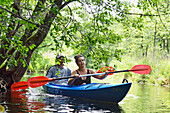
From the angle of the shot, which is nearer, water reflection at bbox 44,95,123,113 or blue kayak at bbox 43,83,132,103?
water reflection at bbox 44,95,123,113

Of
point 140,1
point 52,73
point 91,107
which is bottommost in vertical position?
point 91,107

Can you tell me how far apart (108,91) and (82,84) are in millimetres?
1304

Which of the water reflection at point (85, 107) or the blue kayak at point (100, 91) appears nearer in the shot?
the water reflection at point (85, 107)

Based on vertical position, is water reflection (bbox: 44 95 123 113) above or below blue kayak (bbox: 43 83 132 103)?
below

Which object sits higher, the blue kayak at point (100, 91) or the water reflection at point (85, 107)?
the blue kayak at point (100, 91)

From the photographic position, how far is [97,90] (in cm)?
623

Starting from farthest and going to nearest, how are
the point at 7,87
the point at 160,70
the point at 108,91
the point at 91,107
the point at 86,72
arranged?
the point at 160,70 → the point at 7,87 → the point at 86,72 → the point at 108,91 → the point at 91,107

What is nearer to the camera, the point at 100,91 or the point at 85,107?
the point at 85,107

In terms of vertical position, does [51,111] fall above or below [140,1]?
below

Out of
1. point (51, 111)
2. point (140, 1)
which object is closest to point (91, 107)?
point (51, 111)

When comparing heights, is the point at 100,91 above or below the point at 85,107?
above

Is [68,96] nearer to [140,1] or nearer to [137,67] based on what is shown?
[137,67]

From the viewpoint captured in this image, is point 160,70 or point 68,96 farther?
point 160,70

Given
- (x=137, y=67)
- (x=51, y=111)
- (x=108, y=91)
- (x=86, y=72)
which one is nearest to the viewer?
(x=51, y=111)
